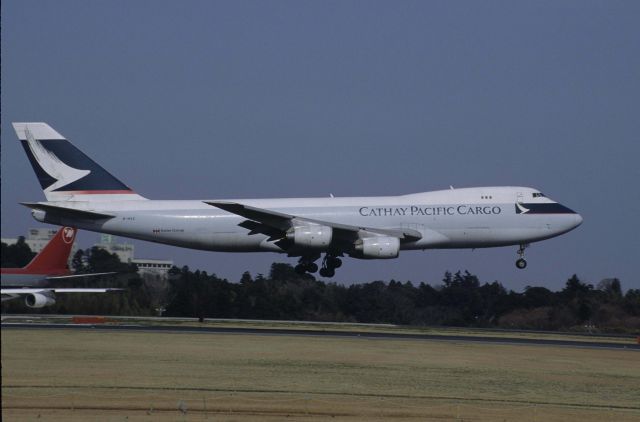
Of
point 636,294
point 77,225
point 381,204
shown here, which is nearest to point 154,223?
point 77,225

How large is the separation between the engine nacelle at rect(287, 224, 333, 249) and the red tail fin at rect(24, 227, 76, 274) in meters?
11.6

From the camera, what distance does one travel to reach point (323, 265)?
157 ft

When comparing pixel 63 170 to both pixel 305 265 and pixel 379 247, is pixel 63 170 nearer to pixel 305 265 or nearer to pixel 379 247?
pixel 305 265

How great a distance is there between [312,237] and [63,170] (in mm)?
14209

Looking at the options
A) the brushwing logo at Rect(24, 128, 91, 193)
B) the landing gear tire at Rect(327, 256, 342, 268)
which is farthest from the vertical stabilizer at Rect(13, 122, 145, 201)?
the landing gear tire at Rect(327, 256, 342, 268)

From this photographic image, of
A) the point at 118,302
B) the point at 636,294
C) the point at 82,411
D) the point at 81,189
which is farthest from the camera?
the point at 636,294

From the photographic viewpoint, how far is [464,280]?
269ft

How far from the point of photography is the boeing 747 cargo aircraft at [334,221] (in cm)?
4462

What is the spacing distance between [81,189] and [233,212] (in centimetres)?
916

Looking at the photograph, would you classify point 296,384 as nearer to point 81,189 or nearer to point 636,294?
point 81,189

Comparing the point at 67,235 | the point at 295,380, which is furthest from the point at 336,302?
the point at 295,380

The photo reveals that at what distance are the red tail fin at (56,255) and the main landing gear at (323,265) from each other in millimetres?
14822

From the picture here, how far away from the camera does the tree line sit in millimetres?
51406

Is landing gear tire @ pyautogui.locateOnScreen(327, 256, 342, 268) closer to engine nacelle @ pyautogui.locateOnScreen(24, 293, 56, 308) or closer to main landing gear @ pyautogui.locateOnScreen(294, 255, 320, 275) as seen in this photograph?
main landing gear @ pyautogui.locateOnScreen(294, 255, 320, 275)
